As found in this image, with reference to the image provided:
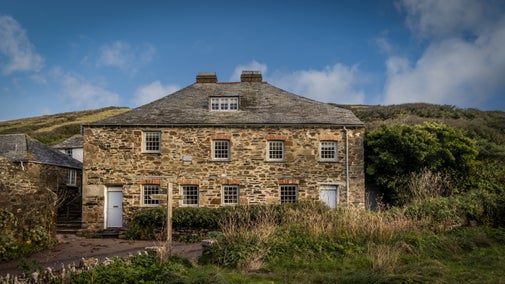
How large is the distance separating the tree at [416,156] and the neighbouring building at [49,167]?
17993mm

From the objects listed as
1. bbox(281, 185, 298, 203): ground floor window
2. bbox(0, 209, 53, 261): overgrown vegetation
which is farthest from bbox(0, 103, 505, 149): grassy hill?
bbox(0, 209, 53, 261): overgrown vegetation

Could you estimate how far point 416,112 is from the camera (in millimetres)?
43938

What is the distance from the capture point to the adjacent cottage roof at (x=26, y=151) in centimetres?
2095

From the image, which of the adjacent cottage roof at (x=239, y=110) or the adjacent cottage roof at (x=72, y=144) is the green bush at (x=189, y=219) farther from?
the adjacent cottage roof at (x=72, y=144)

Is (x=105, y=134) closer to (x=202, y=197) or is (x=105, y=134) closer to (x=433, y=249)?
(x=202, y=197)

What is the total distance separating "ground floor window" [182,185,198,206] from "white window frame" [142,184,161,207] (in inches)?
53.9

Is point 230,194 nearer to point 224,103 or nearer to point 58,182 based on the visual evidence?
point 224,103

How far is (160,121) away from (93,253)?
26.9 ft

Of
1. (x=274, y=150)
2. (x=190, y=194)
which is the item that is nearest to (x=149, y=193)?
(x=190, y=194)

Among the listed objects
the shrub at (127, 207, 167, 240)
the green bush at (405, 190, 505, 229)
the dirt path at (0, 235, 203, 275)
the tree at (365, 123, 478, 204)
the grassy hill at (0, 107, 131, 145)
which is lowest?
the dirt path at (0, 235, 203, 275)

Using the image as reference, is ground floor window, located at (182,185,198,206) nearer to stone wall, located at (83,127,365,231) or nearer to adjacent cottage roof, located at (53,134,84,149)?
stone wall, located at (83,127,365,231)

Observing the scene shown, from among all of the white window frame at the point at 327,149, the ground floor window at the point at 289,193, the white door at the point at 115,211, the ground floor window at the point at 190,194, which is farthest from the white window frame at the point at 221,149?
the white door at the point at 115,211

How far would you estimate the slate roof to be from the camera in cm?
1945

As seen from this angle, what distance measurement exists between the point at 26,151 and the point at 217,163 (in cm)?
1193
